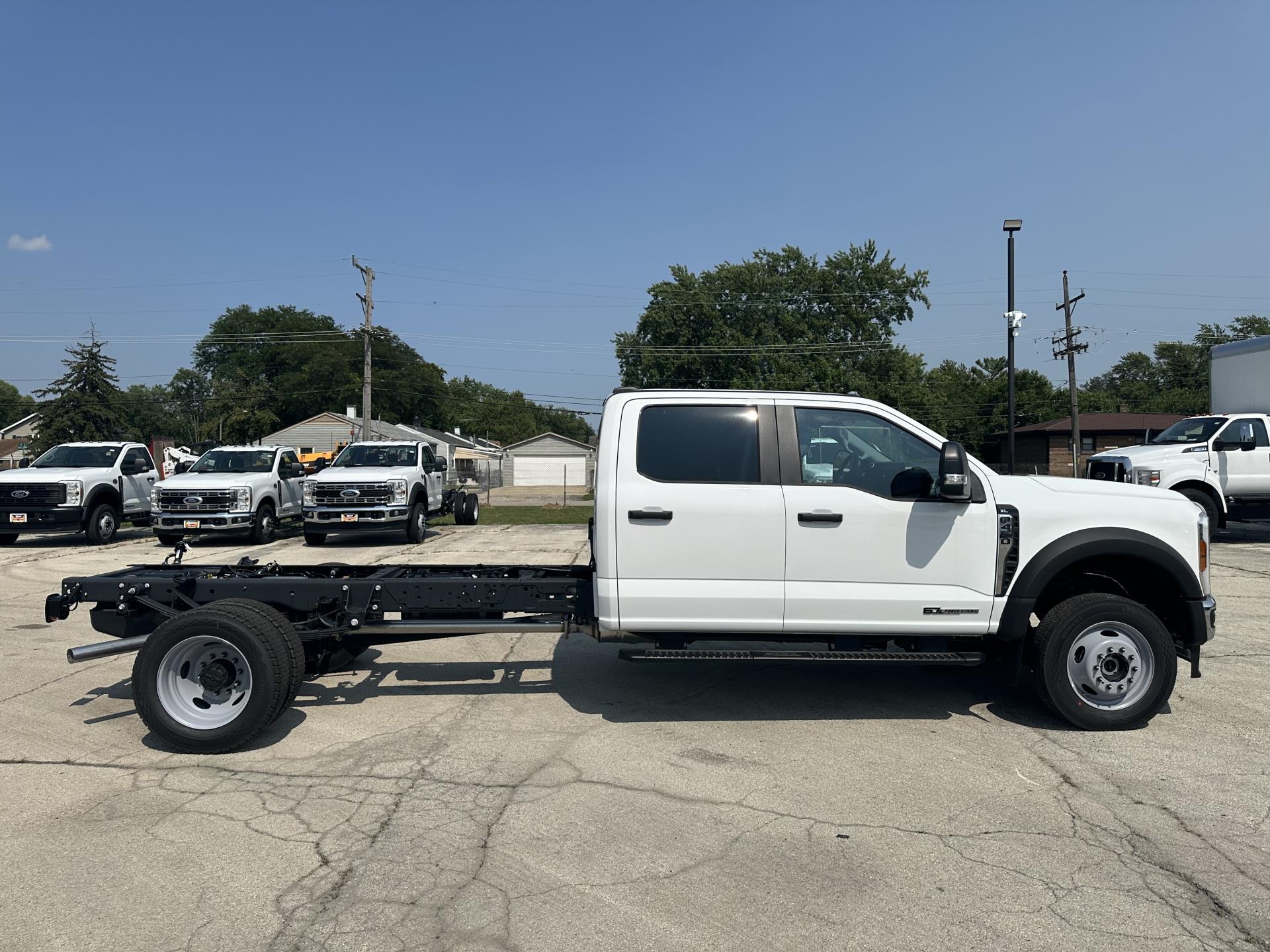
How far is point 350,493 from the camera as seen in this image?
1673 centimetres

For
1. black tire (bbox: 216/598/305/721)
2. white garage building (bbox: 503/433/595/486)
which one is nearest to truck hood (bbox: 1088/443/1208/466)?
black tire (bbox: 216/598/305/721)

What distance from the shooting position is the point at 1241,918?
3.37 meters

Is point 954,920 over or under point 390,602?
under

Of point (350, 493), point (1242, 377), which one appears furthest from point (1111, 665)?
point (1242, 377)

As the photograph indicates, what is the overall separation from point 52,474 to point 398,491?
6.53 metres

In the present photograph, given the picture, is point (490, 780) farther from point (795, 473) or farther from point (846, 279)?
point (846, 279)

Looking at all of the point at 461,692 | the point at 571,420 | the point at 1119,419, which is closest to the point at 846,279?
the point at 1119,419

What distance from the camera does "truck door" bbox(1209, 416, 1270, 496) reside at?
53.0 feet

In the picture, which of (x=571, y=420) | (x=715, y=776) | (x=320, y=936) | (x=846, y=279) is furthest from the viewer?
(x=571, y=420)

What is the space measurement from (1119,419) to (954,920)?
2367 inches

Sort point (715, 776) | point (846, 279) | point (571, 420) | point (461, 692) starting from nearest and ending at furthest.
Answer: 1. point (715, 776)
2. point (461, 692)
3. point (846, 279)
4. point (571, 420)

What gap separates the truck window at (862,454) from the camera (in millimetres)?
5461

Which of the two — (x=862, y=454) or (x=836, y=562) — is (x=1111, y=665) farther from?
(x=862, y=454)

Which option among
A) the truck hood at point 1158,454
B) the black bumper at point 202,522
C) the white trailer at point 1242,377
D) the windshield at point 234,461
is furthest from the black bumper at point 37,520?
the white trailer at point 1242,377
